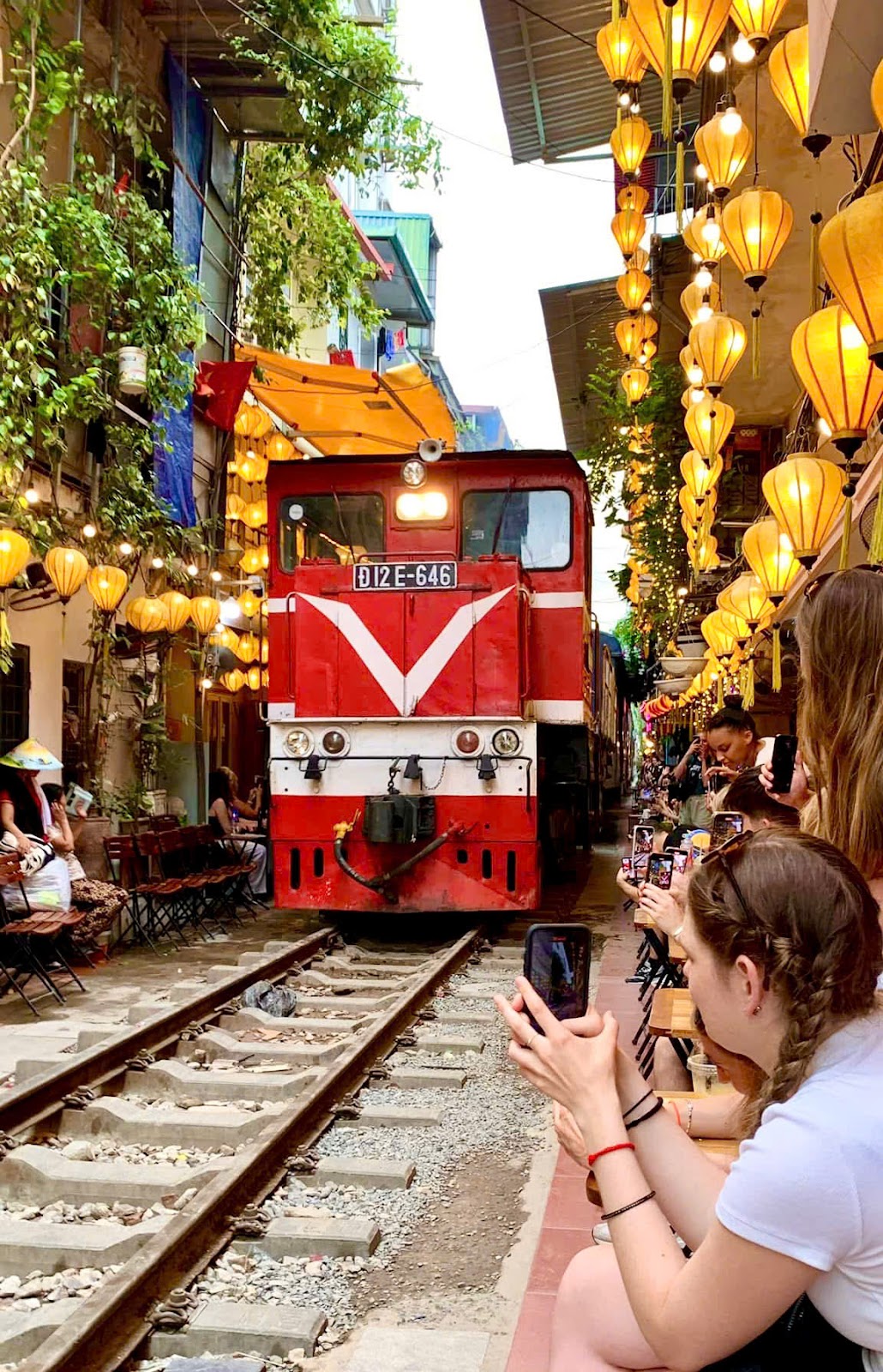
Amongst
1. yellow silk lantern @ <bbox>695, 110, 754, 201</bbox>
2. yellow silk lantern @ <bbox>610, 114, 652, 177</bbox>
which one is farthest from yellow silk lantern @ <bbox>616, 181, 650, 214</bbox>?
yellow silk lantern @ <bbox>695, 110, 754, 201</bbox>

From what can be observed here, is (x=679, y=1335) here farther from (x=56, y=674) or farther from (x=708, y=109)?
(x=708, y=109)

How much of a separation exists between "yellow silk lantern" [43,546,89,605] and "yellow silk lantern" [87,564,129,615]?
0.88 meters

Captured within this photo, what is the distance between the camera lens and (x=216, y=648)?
14.5 m

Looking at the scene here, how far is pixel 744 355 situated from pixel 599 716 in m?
4.56

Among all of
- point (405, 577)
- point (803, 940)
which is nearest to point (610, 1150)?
point (803, 940)

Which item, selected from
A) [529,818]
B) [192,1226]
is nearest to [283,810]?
[529,818]

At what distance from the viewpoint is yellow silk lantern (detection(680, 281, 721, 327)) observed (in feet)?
23.7

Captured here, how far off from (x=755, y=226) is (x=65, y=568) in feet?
18.8

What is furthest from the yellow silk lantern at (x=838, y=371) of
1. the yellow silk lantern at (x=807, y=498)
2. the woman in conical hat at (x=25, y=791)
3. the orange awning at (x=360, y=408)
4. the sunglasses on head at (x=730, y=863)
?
the orange awning at (x=360, y=408)

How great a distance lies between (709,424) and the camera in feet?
25.9

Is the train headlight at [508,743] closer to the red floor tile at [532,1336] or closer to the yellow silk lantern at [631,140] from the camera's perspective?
the yellow silk lantern at [631,140]

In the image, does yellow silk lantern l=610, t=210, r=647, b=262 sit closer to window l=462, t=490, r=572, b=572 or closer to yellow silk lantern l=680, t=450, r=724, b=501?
yellow silk lantern l=680, t=450, r=724, b=501

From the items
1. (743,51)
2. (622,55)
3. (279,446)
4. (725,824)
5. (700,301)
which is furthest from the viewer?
(279,446)

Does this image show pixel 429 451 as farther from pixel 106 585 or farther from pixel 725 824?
pixel 725 824
